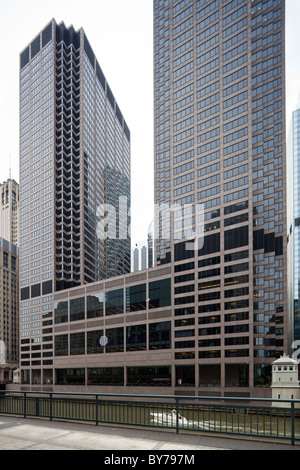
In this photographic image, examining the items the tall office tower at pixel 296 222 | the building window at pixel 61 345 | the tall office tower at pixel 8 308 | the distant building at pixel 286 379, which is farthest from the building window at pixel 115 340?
the tall office tower at pixel 296 222

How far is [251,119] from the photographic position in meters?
83.1

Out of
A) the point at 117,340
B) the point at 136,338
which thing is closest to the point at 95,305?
the point at 117,340

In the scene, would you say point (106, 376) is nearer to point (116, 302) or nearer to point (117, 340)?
point (117, 340)

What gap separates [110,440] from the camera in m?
10.2

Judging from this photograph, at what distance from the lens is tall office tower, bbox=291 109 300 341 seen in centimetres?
16925

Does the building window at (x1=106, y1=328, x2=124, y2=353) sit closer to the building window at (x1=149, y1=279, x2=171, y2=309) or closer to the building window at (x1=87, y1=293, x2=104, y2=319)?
the building window at (x1=87, y1=293, x2=104, y2=319)

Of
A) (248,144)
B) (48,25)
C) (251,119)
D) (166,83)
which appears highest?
(48,25)

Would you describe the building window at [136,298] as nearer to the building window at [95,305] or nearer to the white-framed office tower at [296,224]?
the building window at [95,305]

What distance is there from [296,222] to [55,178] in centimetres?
12158

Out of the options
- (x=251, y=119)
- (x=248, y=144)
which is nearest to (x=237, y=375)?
(x=248, y=144)

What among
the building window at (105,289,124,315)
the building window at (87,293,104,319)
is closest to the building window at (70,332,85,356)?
the building window at (87,293,104,319)

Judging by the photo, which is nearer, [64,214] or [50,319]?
[50,319]

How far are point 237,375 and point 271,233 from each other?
102 feet
